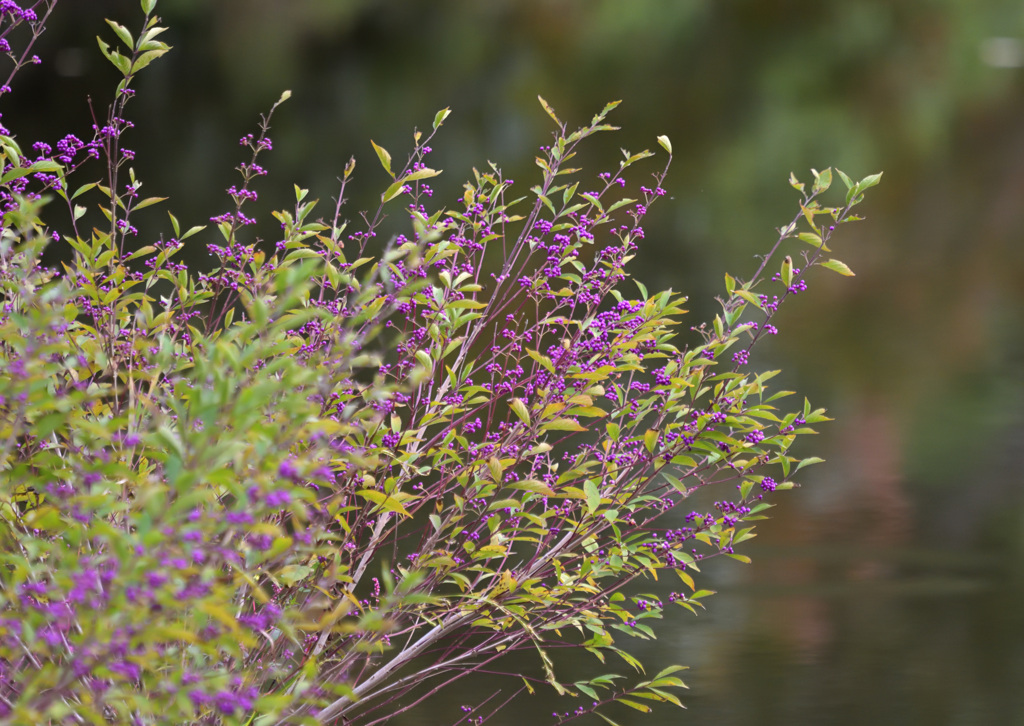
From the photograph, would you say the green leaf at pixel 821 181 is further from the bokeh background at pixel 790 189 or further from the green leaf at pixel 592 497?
the bokeh background at pixel 790 189

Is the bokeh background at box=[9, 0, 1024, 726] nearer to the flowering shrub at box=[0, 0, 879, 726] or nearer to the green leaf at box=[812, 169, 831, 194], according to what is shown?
the flowering shrub at box=[0, 0, 879, 726]

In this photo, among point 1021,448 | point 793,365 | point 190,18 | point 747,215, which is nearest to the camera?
point 1021,448

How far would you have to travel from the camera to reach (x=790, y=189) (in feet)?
34.6

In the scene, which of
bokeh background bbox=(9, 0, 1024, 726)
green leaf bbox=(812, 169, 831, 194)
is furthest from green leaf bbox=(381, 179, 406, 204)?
bokeh background bbox=(9, 0, 1024, 726)

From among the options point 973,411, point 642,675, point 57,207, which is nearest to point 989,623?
point 642,675

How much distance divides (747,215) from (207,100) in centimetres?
673

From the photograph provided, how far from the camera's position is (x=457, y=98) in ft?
46.4

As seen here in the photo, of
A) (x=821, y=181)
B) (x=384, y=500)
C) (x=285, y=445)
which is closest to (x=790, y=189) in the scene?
(x=821, y=181)

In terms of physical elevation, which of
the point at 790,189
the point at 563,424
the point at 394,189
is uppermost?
the point at 394,189

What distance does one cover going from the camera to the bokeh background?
3580 millimetres

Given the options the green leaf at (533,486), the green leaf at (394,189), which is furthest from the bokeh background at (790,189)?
the green leaf at (394,189)

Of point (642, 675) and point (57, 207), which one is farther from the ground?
point (642, 675)

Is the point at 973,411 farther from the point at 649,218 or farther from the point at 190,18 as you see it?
the point at 190,18

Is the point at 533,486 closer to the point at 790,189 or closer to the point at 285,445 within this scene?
the point at 285,445
